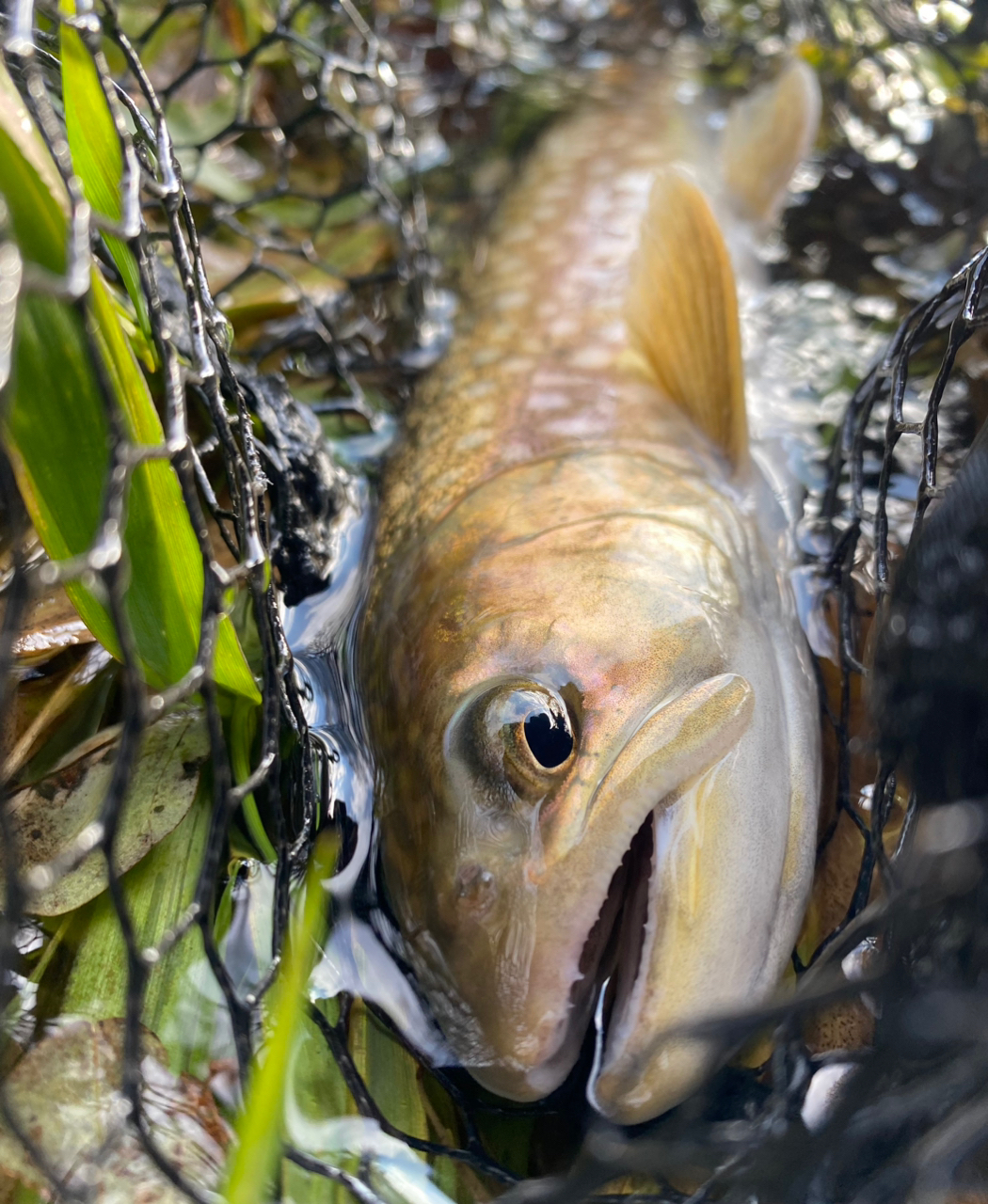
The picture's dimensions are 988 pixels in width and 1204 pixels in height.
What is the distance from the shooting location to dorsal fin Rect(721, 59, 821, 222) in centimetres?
289

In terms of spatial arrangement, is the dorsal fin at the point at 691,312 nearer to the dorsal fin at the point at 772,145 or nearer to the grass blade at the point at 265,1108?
the dorsal fin at the point at 772,145

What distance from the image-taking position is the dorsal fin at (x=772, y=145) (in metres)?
2.89

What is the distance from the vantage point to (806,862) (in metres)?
1.30

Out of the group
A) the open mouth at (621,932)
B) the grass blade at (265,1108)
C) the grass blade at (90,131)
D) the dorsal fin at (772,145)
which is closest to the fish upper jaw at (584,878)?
the open mouth at (621,932)

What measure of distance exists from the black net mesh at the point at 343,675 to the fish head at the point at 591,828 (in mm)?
107

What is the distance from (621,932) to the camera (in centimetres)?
122

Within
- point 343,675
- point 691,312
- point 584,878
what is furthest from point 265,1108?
point 691,312

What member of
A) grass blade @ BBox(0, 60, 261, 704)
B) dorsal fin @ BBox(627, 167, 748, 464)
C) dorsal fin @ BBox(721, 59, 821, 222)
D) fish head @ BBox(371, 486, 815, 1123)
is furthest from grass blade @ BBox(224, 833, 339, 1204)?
dorsal fin @ BBox(721, 59, 821, 222)

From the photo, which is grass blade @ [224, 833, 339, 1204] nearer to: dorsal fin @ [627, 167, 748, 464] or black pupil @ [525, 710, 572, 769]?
black pupil @ [525, 710, 572, 769]

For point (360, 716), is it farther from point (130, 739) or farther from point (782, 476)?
point (782, 476)

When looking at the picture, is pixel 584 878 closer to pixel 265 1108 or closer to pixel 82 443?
pixel 265 1108

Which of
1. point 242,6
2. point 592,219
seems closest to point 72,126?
point 592,219

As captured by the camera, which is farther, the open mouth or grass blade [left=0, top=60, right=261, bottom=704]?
the open mouth

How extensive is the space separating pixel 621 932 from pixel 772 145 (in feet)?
8.72
